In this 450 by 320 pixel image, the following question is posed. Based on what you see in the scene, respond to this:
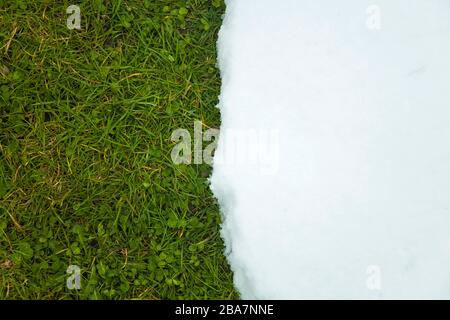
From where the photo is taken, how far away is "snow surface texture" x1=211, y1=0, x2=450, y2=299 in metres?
2.24

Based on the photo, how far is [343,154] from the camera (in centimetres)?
229

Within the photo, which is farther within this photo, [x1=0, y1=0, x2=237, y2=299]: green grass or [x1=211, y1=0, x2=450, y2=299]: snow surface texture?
[x1=0, y1=0, x2=237, y2=299]: green grass

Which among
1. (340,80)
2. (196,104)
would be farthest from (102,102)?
(340,80)

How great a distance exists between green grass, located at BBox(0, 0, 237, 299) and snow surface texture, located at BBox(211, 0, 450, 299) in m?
0.30

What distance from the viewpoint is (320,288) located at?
232cm

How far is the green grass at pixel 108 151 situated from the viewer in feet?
8.26

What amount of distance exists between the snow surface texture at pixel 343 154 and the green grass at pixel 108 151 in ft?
0.99

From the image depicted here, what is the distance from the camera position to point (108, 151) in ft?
8.54

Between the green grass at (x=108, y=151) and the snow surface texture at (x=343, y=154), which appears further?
the green grass at (x=108, y=151)

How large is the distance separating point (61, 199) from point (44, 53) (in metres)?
0.85

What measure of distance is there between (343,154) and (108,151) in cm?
128

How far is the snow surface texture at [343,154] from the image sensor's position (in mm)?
2242

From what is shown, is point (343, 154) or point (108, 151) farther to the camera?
point (108, 151)
